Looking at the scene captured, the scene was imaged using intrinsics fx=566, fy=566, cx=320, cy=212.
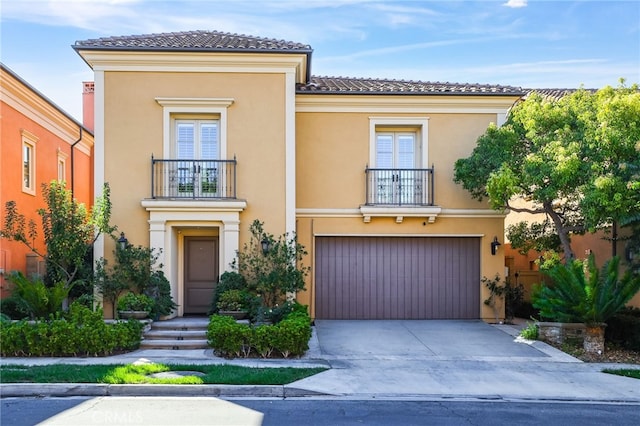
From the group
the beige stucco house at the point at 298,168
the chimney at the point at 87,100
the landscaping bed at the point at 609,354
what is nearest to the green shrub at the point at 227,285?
the beige stucco house at the point at 298,168

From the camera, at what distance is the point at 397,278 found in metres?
15.1

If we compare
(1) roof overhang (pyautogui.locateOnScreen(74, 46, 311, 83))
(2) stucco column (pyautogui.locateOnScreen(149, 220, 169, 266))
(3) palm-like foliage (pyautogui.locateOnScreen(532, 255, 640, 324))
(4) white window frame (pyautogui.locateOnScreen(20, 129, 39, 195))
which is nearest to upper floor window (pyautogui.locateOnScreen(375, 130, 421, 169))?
(1) roof overhang (pyautogui.locateOnScreen(74, 46, 311, 83))

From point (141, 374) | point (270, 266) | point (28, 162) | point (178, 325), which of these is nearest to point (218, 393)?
point (141, 374)

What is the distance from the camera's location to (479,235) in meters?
15.0

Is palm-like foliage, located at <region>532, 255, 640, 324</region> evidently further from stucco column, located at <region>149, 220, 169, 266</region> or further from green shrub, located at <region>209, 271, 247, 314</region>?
stucco column, located at <region>149, 220, 169, 266</region>

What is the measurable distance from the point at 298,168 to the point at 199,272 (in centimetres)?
368

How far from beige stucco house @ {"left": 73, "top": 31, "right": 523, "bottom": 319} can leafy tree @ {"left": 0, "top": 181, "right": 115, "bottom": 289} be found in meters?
0.70

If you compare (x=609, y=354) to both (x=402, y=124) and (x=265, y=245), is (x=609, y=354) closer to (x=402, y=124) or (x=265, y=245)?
(x=402, y=124)

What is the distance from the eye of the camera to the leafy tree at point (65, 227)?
39.5 feet

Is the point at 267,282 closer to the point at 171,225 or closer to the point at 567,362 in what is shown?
the point at 171,225

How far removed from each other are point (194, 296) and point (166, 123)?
14.2ft

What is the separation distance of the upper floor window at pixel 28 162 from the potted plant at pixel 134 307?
17.6 feet

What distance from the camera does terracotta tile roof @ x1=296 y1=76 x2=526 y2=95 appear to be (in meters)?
14.6

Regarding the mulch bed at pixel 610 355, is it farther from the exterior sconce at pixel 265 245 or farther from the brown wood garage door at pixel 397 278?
the exterior sconce at pixel 265 245
